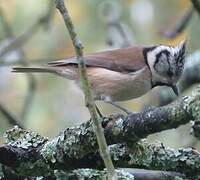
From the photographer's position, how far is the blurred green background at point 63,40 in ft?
20.2

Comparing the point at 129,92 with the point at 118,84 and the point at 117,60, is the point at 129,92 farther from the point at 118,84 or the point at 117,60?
the point at 117,60

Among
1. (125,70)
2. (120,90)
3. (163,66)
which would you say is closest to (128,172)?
(120,90)

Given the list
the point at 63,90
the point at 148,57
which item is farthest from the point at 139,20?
the point at 148,57

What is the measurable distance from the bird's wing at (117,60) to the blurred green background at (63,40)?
1.28m

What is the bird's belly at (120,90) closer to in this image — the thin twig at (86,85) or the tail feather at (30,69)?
the tail feather at (30,69)

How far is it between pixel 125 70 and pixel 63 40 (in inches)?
98.1

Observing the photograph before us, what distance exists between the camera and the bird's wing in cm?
443

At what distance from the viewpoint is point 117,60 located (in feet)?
14.8

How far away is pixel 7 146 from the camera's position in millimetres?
2652

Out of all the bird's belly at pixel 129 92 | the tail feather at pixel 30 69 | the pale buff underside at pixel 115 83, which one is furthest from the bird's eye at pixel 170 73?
the tail feather at pixel 30 69

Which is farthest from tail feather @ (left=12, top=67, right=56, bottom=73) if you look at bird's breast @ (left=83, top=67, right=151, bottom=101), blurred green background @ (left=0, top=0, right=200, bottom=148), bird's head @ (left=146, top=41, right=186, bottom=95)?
blurred green background @ (left=0, top=0, right=200, bottom=148)

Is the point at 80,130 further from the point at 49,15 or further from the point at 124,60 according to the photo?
the point at 49,15

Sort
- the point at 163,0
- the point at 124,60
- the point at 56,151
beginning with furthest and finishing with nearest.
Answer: the point at 163,0
the point at 124,60
the point at 56,151

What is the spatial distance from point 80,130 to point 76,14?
164 inches
